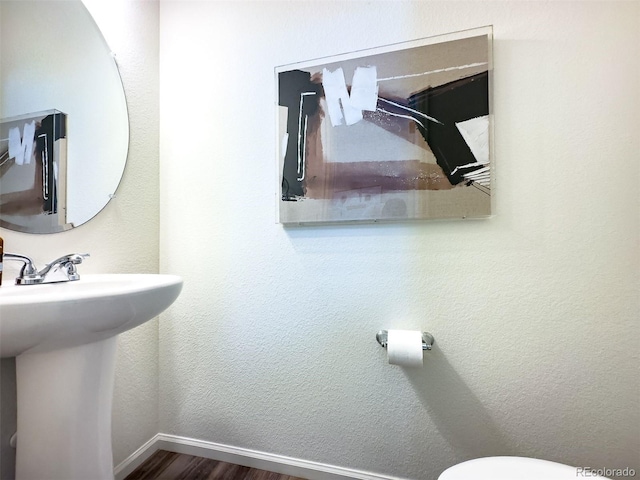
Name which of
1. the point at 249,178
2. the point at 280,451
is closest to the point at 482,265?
the point at 249,178

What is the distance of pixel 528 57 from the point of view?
3.07 feet

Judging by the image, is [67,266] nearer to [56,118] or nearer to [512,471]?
[56,118]

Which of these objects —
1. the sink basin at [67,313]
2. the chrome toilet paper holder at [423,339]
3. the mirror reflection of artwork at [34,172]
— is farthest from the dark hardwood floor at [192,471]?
the mirror reflection of artwork at [34,172]

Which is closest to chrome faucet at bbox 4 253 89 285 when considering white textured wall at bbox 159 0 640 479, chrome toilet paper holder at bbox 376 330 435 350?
white textured wall at bbox 159 0 640 479

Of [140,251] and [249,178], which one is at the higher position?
[249,178]

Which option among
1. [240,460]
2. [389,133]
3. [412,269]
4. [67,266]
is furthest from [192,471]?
[389,133]

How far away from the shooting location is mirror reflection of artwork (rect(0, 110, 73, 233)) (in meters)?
0.85

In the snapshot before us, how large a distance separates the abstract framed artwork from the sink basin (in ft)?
1.81

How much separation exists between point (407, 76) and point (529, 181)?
20.4 inches

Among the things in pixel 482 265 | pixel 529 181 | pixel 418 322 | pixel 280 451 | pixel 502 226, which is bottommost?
pixel 280 451

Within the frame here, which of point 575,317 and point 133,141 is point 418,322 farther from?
point 133,141

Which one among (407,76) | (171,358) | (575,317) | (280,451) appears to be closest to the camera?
(575,317)

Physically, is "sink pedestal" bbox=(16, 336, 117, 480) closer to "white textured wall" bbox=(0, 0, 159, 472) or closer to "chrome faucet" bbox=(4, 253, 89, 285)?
"chrome faucet" bbox=(4, 253, 89, 285)

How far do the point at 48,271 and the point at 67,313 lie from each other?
363 millimetres
